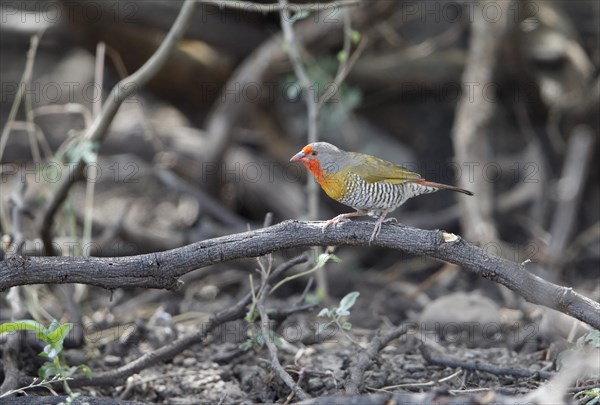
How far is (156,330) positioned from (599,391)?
2830 mm

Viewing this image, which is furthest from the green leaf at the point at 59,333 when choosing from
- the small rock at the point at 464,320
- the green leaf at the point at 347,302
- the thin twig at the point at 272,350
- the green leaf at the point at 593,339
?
the small rock at the point at 464,320

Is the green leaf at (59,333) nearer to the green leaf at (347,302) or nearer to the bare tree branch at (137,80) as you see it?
the green leaf at (347,302)

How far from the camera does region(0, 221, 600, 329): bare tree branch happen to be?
362 cm

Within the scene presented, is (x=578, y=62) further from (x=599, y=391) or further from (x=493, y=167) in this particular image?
(x=599, y=391)

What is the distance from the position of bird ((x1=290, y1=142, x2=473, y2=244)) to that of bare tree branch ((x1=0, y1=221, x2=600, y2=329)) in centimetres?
57

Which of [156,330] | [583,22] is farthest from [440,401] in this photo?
[583,22]

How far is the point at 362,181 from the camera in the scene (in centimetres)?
443

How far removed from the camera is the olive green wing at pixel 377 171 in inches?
176

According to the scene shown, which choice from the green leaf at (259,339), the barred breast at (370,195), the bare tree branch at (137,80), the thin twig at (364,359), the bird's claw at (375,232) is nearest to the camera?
the bird's claw at (375,232)

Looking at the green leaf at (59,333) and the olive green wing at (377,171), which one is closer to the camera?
the green leaf at (59,333)

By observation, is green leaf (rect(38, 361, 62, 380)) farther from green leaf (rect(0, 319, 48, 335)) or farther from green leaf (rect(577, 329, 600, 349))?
green leaf (rect(577, 329, 600, 349))

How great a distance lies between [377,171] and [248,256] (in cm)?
114

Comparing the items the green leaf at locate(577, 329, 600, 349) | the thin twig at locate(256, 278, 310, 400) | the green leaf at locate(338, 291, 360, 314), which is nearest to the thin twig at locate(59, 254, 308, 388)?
the thin twig at locate(256, 278, 310, 400)

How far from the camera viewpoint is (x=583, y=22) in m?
9.03
